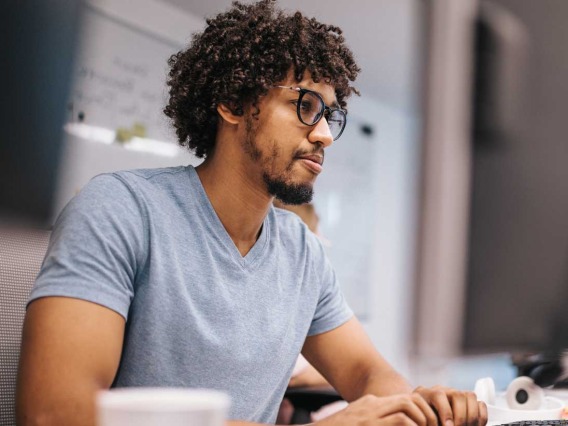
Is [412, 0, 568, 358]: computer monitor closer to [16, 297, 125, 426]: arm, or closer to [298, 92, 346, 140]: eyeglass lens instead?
[16, 297, 125, 426]: arm

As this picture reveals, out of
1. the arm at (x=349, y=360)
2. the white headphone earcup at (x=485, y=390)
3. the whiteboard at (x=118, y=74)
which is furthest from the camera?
the whiteboard at (x=118, y=74)

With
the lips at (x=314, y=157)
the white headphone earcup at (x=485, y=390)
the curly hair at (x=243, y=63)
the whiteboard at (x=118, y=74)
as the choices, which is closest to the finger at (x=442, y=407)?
the white headphone earcup at (x=485, y=390)

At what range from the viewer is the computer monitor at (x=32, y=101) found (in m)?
2.29

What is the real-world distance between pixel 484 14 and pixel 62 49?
98.1 inches

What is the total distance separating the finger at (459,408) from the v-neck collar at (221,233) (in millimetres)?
420

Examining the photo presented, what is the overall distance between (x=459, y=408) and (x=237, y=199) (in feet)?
1.73

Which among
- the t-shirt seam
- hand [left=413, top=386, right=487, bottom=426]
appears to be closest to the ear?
the t-shirt seam

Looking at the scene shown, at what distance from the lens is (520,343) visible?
1.15 feet

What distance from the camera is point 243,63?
1.22m

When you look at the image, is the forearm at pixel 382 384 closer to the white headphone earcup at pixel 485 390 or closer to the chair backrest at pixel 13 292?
the white headphone earcup at pixel 485 390

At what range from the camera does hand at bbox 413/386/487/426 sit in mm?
783

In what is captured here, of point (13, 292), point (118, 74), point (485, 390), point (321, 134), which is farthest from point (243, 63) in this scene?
point (118, 74)

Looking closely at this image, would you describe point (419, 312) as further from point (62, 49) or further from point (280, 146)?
point (62, 49)

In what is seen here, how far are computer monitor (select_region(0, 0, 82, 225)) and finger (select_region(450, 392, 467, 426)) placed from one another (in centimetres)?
188
